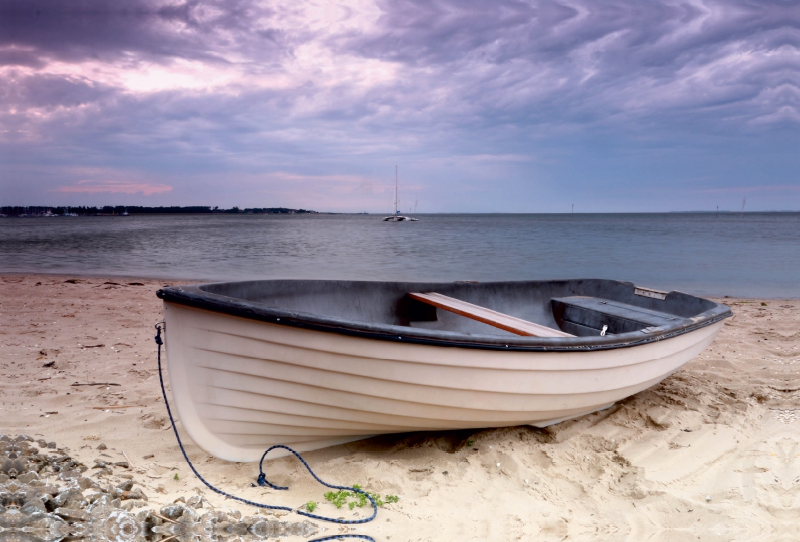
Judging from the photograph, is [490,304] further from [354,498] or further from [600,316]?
[354,498]

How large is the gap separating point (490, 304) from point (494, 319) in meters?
1.64

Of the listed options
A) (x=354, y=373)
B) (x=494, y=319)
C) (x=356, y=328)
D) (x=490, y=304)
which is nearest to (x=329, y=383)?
(x=354, y=373)

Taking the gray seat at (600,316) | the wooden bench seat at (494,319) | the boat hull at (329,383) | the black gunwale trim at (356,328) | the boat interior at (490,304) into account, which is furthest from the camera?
the gray seat at (600,316)

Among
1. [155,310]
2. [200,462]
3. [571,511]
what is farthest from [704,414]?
[155,310]

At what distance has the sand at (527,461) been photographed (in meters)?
2.76

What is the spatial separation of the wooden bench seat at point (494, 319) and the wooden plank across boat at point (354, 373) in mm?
30

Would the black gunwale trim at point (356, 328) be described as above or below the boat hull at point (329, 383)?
above

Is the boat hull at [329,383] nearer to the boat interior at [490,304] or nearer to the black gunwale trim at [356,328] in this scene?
the black gunwale trim at [356,328]

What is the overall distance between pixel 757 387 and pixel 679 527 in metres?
2.99

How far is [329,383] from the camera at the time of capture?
9.57 ft

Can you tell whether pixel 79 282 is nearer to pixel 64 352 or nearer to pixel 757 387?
pixel 64 352

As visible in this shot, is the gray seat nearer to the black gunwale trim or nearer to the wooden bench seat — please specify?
the wooden bench seat

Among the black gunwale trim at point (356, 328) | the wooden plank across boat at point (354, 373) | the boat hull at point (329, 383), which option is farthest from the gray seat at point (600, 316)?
the black gunwale trim at point (356, 328)

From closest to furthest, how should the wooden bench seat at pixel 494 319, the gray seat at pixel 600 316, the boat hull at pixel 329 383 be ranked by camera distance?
the boat hull at pixel 329 383
the wooden bench seat at pixel 494 319
the gray seat at pixel 600 316
